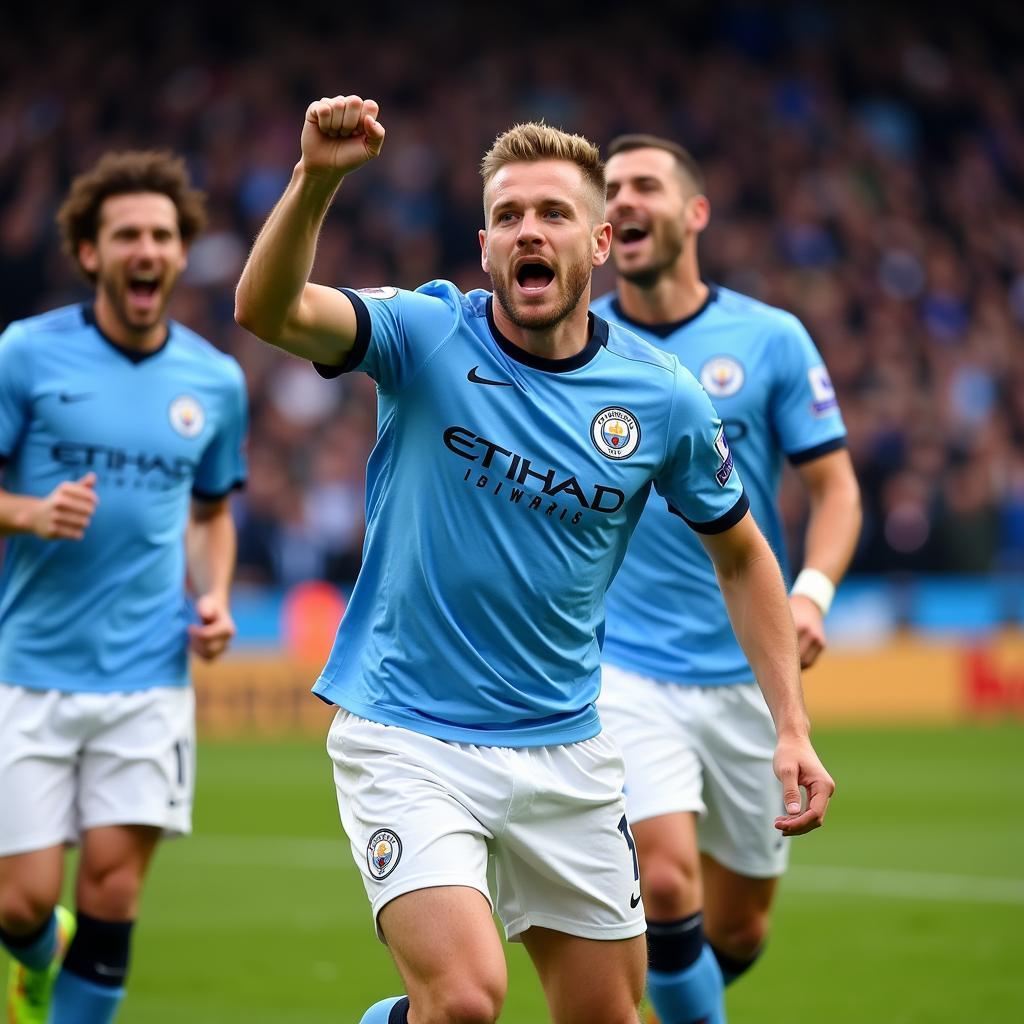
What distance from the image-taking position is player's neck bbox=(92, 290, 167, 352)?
6395 mm

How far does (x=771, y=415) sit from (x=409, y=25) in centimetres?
2068

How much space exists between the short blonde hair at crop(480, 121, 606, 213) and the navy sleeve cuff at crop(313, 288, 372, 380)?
1.93ft

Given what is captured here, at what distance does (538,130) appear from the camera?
4.55 meters

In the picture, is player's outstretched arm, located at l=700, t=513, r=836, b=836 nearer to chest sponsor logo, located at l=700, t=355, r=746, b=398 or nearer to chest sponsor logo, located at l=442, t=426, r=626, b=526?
chest sponsor logo, located at l=442, t=426, r=626, b=526

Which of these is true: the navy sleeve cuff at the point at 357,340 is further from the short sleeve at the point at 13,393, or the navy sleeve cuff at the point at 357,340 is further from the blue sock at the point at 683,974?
the blue sock at the point at 683,974

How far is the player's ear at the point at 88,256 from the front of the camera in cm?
652

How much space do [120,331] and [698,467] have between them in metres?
2.56

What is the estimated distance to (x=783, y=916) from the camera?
9141mm

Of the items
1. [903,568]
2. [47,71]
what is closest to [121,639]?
[903,568]

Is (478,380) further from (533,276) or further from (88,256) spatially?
(88,256)

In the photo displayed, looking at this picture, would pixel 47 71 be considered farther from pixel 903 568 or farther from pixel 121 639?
pixel 121 639

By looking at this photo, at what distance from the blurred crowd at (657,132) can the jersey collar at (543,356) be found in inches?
503

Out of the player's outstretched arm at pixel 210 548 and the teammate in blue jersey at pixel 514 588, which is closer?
the teammate in blue jersey at pixel 514 588

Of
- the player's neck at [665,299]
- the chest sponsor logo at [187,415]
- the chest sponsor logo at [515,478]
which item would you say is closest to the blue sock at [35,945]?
the chest sponsor logo at [187,415]
